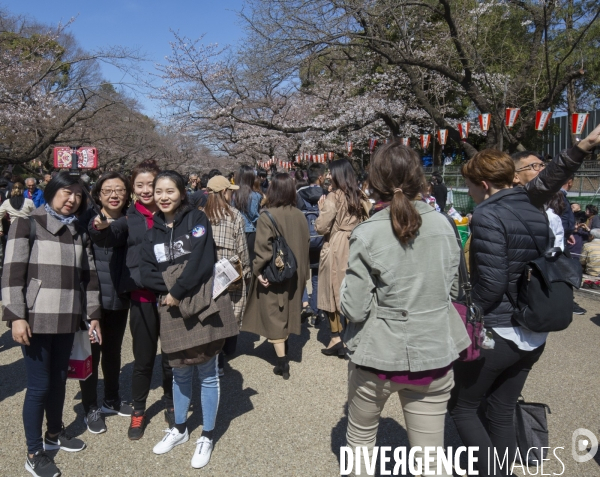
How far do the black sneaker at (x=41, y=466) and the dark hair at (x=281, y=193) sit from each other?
2517 millimetres

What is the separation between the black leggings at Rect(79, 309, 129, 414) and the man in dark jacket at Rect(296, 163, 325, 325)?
7.75ft

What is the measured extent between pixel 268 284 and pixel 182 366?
4.60ft

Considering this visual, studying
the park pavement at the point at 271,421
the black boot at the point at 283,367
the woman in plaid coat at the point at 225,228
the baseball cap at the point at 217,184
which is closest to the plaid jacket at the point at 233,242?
the woman in plaid coat at the point at 225,228

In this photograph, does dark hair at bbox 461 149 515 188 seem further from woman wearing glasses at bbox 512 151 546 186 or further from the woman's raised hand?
the woman's raised hand

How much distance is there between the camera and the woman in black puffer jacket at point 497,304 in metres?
2.10

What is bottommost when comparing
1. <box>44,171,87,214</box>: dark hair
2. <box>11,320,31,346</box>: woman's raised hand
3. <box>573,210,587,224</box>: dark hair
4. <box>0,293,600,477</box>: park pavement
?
<box>0,293,600,477</box>: park pavement

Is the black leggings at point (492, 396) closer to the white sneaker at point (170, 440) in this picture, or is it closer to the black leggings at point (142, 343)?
the white sneaker at point (170, 440)

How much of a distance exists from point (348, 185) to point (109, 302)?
2232 millimetres

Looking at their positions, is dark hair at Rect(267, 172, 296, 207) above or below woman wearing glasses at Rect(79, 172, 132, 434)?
above

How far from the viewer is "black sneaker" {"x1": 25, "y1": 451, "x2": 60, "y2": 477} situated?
2.49 m

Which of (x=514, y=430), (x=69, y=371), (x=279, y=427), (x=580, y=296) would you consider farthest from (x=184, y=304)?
(x=580, y=296)

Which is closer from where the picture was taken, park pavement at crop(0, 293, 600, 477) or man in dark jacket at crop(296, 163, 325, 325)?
park pavement at crop(0, 293, 600, 477)

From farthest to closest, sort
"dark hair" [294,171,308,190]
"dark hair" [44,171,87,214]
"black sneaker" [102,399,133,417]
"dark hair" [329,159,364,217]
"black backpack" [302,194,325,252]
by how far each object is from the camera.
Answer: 1. "dark hair" [294,171,308,190]
2. "black backpack" [302,194,325,252]
3. "dark hair" [329,159,364,217]
4. "black sneaker" [102,399,133,417]
5. "dark hair" [44,171,87,214]

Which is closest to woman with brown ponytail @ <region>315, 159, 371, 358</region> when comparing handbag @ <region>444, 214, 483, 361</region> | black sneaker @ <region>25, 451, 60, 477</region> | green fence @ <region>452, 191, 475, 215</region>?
handbag @ <region>444, 214, 483, 361</region>
